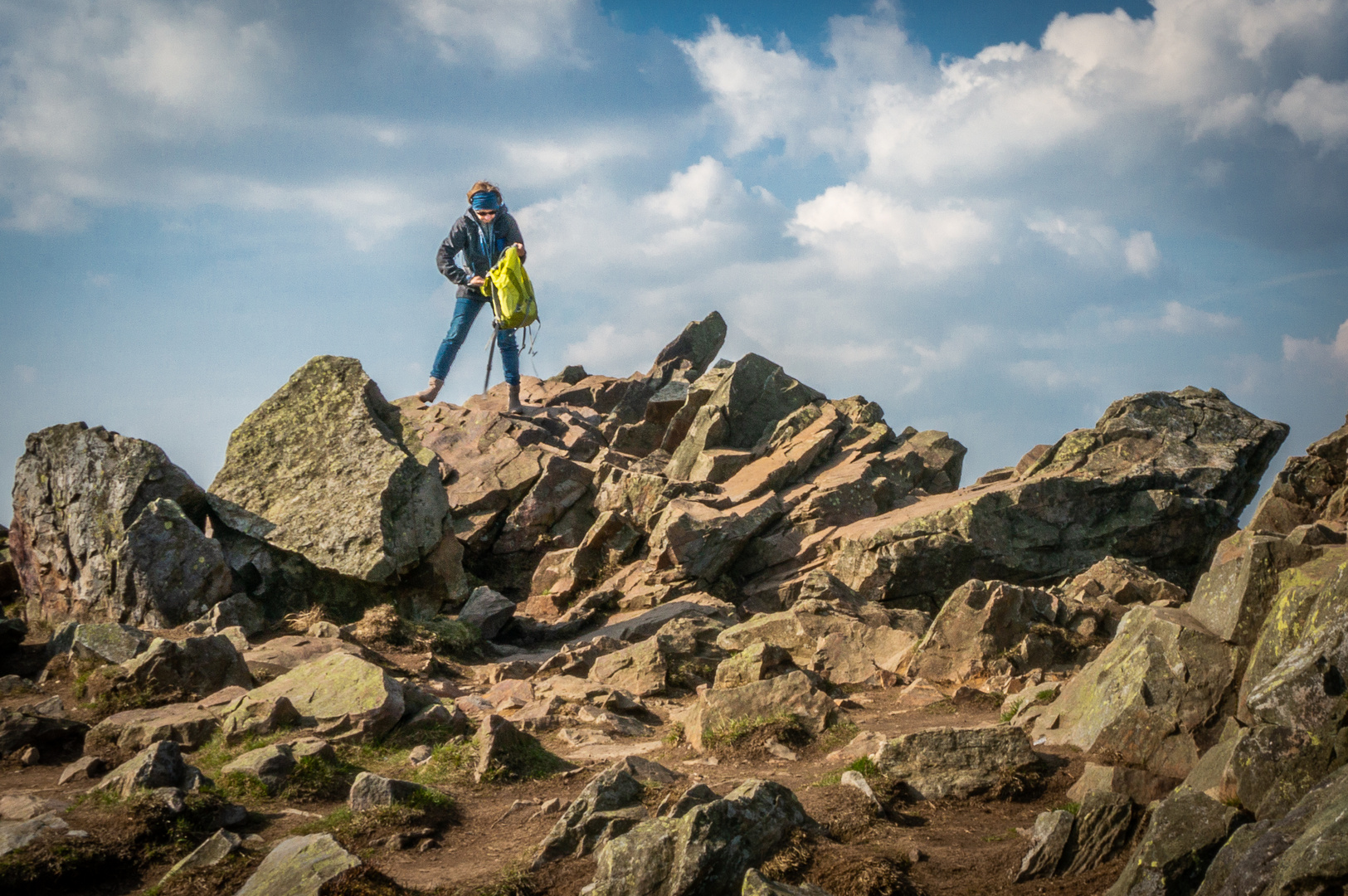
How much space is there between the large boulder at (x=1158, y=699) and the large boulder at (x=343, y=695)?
8.87m

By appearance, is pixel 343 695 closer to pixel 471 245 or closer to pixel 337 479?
pixel 337 479

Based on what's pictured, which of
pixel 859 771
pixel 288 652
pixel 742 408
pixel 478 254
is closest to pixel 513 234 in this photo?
pixel 478 254

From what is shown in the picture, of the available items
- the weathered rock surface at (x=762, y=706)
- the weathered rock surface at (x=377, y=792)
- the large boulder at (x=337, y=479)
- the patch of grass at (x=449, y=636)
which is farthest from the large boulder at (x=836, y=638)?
the large boulder at (x=337, y=479)

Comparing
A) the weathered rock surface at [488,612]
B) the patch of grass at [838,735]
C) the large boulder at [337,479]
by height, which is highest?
the large boulder at [337,479]

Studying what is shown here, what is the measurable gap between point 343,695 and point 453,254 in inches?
759

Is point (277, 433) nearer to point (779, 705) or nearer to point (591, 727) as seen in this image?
point (591, 727)

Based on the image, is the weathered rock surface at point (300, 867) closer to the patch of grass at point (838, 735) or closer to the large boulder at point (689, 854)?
the large boulder at point (689, 854)

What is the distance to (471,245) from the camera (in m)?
29.9

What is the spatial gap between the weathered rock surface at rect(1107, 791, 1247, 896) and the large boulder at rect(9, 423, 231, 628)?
57.8ft

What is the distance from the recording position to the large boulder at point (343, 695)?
42.8 ft

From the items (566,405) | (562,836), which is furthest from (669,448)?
(562,836)

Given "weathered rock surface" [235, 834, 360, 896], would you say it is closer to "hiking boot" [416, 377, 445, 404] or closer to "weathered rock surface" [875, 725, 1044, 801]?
"weathered rock surface" [875, 725, 1044, 801]

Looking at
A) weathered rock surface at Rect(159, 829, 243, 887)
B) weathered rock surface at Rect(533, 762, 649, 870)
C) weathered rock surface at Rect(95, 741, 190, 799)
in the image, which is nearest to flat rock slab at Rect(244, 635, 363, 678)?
weathered rock surface at Rect(95, 741, 190, 799)

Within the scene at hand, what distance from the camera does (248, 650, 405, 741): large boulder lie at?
1303cm
